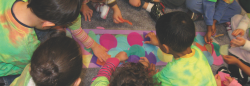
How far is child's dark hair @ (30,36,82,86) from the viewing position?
438mm

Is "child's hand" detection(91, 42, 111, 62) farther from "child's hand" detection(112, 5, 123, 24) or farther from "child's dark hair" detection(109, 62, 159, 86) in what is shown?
"child's dark hair" detection(109, 62, 159, 86)

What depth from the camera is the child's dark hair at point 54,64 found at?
0.44m

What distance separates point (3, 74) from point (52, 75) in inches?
14.9

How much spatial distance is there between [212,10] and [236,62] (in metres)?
0.40

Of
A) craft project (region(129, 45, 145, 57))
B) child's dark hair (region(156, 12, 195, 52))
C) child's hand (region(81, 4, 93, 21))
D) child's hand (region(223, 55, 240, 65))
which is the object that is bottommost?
child's hand (region(223, 55, 240, 65))

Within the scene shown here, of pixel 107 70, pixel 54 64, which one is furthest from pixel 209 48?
pixel 54 64

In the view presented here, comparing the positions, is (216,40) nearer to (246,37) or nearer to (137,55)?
(246,37)

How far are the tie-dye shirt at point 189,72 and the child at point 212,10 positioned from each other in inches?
19.3

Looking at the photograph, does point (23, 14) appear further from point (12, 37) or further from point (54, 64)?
point (54, 64)

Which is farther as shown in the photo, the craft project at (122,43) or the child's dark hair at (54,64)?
the craft project at (122,43)

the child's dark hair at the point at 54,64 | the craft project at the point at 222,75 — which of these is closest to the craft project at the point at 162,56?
the craft project at the point at 222,75

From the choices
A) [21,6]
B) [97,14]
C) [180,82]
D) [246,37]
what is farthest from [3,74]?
[246,37]

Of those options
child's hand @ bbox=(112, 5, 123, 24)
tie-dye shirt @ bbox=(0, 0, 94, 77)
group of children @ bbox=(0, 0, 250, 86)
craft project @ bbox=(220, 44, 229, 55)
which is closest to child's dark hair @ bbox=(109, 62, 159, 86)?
group of children @ bbox=(0, 0, 250, 86)

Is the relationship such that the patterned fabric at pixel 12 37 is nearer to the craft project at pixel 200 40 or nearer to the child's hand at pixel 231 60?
the craft project at pixel 200 40
